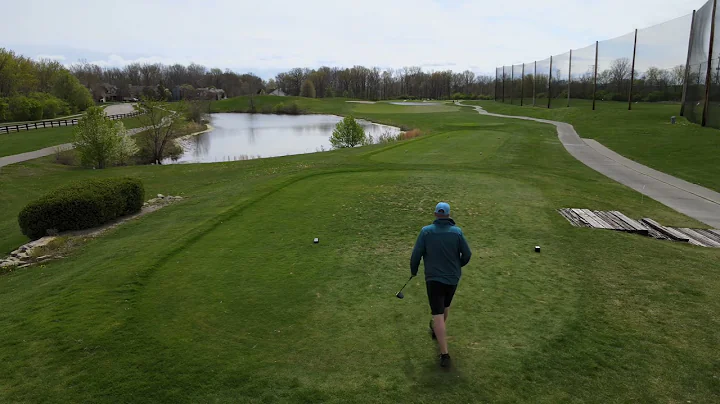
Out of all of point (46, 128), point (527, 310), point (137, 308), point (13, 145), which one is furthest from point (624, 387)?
point (46, 128)

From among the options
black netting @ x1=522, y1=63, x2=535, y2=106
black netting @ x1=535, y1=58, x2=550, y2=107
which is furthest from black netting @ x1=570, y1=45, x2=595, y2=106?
black netting @ x1=522, y1=63, x2=535, y2=106

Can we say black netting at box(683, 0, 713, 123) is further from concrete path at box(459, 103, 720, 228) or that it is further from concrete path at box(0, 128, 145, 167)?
concrete path at box(0, 128, 145, 167)

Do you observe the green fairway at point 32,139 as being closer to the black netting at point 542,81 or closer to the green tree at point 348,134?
the green tree at point 348,134

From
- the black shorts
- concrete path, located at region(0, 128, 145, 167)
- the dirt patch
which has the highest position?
the black shorts

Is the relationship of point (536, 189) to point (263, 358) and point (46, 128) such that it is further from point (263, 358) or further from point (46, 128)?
point (46, 128)

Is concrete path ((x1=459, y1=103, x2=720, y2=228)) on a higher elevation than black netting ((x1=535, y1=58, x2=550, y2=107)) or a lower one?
lower

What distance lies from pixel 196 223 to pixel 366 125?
2493 inches

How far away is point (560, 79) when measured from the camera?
87688mm

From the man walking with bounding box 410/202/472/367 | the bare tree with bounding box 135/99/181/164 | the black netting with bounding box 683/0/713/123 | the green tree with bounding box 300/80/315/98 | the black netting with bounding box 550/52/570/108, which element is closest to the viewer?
the man walking with bounding box 410/202/472/367

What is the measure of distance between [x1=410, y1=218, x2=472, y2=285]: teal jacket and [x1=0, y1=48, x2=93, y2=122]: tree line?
88.9 meters

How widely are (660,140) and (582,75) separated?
53362 mm

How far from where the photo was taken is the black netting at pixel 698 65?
3947 centimetres

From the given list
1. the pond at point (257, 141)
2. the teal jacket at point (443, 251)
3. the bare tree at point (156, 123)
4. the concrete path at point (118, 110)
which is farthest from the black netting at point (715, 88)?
the concrete path at point (118, 110)

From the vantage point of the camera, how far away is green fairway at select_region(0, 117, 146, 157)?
41853 mm
